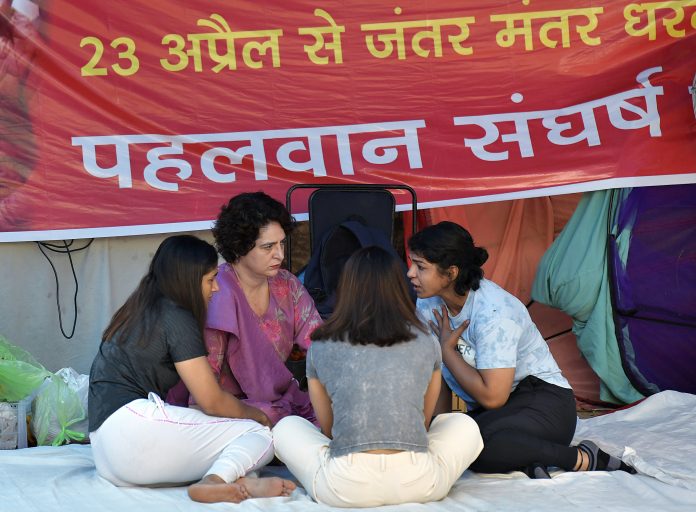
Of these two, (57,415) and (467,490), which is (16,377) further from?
(467,490)

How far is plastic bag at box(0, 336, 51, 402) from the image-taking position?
437 centimetres

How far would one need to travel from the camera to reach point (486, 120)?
5254mm

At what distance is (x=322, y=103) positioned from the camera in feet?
17.1

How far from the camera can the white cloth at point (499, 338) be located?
365 centimetres

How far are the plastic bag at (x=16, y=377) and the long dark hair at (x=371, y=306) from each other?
5.51 ft

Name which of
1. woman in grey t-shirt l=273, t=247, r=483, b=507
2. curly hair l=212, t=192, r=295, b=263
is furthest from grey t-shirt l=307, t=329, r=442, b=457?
curly hair l=212, t=192, r=295, b=263

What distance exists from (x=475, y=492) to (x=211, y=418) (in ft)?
2.82

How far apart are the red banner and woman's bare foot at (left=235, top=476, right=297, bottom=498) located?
1.89m

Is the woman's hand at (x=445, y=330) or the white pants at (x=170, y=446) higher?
the woman's hand at (x=445, y=330)

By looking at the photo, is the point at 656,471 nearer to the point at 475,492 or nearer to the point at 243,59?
the point at 475,492

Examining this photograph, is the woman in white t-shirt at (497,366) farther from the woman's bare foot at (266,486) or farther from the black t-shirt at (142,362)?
the black t-shirt at (142,362)

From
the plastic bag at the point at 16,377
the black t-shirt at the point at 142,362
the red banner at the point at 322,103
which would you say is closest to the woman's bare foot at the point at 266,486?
the black t-shirt at the point at 142,362

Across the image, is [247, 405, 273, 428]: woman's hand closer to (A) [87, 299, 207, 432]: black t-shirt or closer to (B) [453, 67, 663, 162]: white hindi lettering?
(A) [87, 299, 207, 432]: black t-shirt

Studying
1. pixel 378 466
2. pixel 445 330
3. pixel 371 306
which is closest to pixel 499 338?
pixel 445 330
